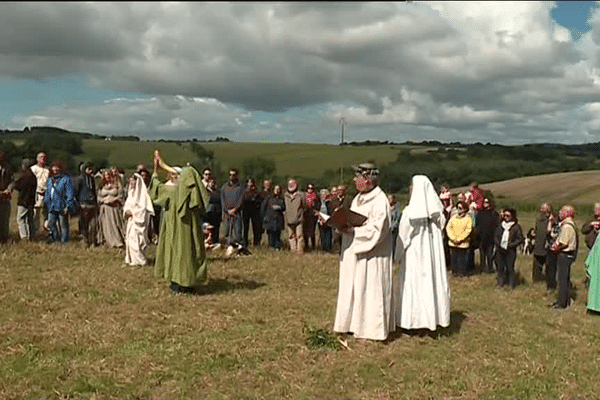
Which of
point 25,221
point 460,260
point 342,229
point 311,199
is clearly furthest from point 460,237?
point 25,221

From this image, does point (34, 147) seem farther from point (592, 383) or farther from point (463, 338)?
point (592, 383)

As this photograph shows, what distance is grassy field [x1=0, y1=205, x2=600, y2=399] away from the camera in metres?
6.68

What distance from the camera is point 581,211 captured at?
4338 cm

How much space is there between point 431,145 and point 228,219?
58.9 m

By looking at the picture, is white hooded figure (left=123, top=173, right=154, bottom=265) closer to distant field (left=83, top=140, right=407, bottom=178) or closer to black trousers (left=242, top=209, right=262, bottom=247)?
black trousers (left=242, top=209, right=262, bottom=247)

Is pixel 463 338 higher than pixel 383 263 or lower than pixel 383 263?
lower

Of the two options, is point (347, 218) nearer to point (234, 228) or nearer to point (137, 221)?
point (137, 221)

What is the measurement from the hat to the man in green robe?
10.8 feet

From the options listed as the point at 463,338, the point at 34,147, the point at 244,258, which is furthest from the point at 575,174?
the point at 463,338

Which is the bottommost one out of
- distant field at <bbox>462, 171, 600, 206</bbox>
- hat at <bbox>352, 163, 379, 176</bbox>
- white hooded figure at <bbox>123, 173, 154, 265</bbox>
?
distant field at <bbox>462, 171, 600, 206</bbox>

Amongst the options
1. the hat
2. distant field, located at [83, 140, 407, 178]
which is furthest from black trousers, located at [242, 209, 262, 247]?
distant field, located at [83, 140, 407, 178]

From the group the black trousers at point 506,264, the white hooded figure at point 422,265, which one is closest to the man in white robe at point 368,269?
the white hooded figure at point 422,265

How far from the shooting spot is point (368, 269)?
25.9 ft

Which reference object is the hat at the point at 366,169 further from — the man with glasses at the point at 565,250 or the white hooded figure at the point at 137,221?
the white hooded figure at the point at 137,221
